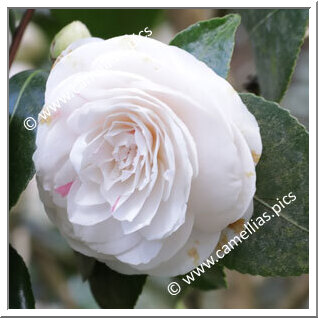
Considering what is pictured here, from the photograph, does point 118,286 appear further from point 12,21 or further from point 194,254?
point 12,21

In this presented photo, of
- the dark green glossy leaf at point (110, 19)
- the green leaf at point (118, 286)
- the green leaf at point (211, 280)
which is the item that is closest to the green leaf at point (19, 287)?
the green leaf at point (118, 286)

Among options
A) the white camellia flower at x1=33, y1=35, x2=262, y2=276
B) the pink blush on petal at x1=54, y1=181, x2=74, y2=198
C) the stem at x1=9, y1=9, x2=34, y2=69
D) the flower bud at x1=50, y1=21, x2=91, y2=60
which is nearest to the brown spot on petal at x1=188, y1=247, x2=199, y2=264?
the white camellia flower at x1=33, y1=35, x2=262, y2=276

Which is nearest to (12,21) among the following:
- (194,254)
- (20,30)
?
(20,30)

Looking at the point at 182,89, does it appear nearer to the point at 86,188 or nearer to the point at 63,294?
the point at 86,188

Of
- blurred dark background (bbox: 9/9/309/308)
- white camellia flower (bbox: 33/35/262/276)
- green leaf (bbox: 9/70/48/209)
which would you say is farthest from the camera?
blurred dark background (bbox: 9/9/309/308)

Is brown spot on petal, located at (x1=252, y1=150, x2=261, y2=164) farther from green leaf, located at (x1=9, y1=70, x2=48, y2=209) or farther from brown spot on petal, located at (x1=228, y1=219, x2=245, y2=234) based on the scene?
green leaf, located at (x1=9, y1=70, x2=48, y2=209)

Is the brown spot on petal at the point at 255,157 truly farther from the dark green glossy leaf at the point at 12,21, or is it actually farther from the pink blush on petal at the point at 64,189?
the dark green glossy leaf at the point at 12,21
